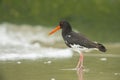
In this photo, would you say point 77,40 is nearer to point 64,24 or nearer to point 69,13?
point 64,24

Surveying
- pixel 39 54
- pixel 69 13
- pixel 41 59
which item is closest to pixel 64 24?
pixel 41 59

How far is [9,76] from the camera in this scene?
13766 millimetres

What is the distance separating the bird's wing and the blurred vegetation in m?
6.59

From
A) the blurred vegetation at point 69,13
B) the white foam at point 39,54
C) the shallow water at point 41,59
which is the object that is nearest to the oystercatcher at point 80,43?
the shallow water at point 41,59

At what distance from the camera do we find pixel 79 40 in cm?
1614

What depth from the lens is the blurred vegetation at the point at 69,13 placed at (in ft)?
77.8

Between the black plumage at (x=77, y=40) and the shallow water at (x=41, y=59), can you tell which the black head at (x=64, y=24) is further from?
the shallow water at (x=41, y=59)

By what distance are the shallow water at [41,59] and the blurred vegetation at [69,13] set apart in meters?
0.71

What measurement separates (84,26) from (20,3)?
323cm

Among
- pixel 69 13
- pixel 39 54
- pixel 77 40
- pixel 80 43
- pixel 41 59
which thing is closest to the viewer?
pixel 80 43

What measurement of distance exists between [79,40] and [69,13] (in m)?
8.42

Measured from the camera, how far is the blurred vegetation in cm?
2372

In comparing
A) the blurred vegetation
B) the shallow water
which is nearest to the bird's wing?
the shallow water

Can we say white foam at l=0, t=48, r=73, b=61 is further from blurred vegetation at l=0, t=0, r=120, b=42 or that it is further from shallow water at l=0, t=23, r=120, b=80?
blurred vegetation at l=0, t=0, r=120, b=42
